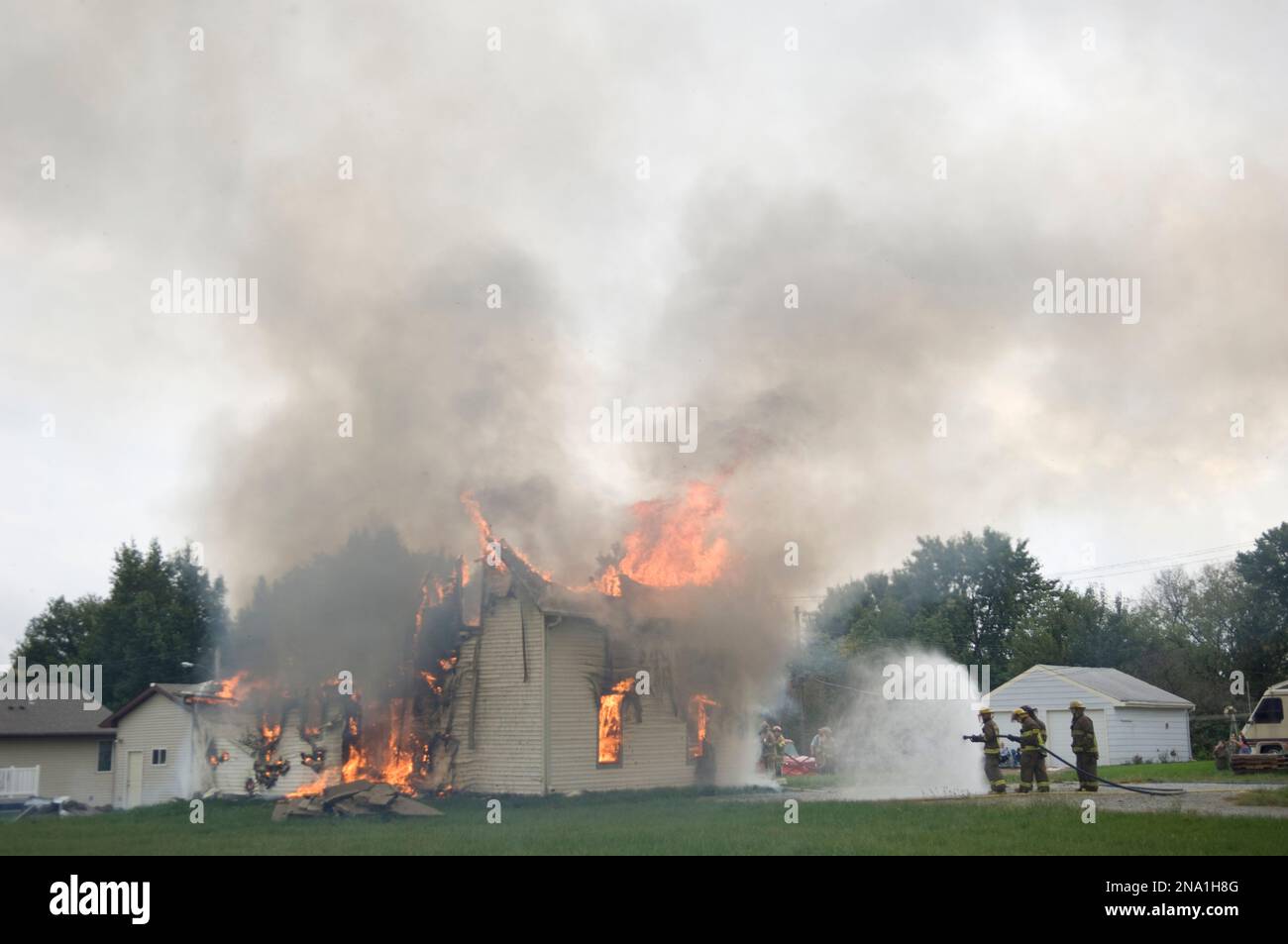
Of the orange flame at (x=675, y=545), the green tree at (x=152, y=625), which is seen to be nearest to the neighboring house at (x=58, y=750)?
the green tree at (x=152, y=625)

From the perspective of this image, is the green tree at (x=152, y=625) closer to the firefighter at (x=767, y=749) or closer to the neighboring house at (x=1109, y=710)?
the firefighter at (x=767, y=749)

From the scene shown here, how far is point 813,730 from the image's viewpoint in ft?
155

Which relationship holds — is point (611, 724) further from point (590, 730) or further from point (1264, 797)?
point (1264, 797)

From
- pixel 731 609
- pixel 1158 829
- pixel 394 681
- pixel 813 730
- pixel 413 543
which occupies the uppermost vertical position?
pixel 413 543

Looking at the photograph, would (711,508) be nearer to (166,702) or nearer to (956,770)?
(956,770)

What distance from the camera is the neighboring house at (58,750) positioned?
138 feet

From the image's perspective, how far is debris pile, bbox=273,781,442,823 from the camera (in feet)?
69.6

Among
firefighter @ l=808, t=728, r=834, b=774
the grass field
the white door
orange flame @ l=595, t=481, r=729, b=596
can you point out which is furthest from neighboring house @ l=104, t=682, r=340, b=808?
firefighter @ l=808, t=728, r=834, b=774

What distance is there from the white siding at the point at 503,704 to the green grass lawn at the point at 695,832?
1042mm

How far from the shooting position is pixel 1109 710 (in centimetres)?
4191

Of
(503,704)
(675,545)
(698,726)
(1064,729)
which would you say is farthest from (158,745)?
(1064,729)

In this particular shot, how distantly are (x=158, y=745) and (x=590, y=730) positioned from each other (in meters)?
19.7

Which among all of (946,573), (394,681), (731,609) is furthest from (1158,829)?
A: (946,573)
